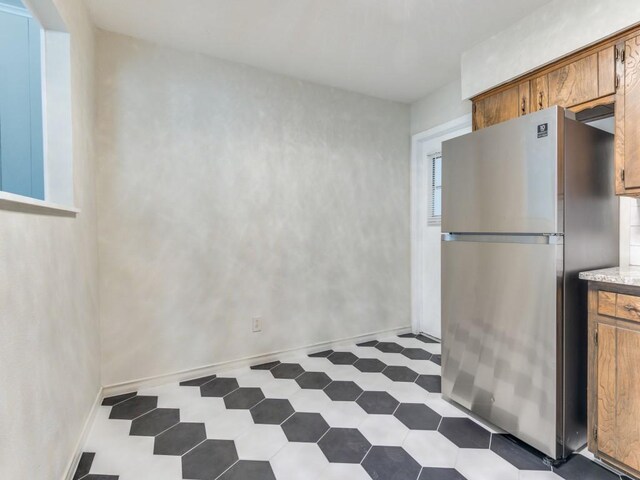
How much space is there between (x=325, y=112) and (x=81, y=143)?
1.90 m

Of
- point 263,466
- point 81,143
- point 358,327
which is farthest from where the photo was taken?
point 358,327

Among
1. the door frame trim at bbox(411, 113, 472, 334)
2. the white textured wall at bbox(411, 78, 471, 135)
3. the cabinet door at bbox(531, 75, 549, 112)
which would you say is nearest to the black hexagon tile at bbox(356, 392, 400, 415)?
the door frame trim at bbox(411, 113, 472, 334)

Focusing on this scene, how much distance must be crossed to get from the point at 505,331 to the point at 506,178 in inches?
30.5

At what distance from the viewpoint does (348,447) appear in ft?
5.74

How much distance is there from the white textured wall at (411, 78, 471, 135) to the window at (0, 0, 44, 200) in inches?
113

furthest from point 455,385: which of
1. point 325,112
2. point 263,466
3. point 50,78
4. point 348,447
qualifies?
point 50,78

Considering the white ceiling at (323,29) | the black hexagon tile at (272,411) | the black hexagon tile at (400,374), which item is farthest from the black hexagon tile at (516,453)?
the white ceiling at (323,29)

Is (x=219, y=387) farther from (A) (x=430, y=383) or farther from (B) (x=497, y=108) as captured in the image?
(B) (x=497, y=108)

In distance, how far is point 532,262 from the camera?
5.46 feet

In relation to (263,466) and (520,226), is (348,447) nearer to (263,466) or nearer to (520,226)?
(263,466)

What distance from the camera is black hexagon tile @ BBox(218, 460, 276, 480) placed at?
1540 millimetres

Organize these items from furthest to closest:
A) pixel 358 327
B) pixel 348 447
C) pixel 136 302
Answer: pixel 358 327 → pixel 136 302 → pixel 348 447

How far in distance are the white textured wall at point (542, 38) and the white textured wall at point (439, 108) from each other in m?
0.43

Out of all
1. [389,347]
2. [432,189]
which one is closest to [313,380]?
[389,347]
